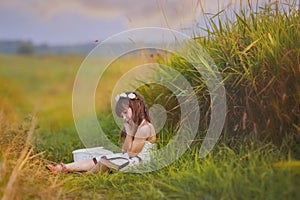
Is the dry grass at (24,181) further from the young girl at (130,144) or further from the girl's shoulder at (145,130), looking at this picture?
the girl's shoulder at (145,130)

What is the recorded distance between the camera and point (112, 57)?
639 cm

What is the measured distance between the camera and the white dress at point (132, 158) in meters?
A: 4.78

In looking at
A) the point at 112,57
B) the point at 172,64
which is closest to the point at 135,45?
the point at 112,57

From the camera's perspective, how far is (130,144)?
16.7ft

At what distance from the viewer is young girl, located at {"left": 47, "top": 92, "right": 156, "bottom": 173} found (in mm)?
4832

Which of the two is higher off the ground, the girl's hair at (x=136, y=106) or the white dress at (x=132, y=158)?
the girl's hair at (x=136, y=106)

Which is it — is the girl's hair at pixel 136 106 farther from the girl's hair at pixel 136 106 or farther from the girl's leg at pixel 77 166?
the girl's leg at pixel 77 166

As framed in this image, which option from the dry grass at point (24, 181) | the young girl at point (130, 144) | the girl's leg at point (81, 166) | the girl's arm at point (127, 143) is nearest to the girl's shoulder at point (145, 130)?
the young girl at point (130, 144)

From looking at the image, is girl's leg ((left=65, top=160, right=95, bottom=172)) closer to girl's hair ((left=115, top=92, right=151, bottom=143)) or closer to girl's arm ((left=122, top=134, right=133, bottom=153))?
girl's arm ((left=122, top=134, right=133, bottom=153))

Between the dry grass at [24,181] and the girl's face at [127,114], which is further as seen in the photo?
the girl's face at [127,114]

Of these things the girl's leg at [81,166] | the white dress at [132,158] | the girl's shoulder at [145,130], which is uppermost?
the girl's shoulder at [145,130]

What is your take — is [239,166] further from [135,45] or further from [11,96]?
[11,96]

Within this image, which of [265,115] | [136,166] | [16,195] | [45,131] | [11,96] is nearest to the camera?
[16,195]

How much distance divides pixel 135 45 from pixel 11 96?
4143mm
